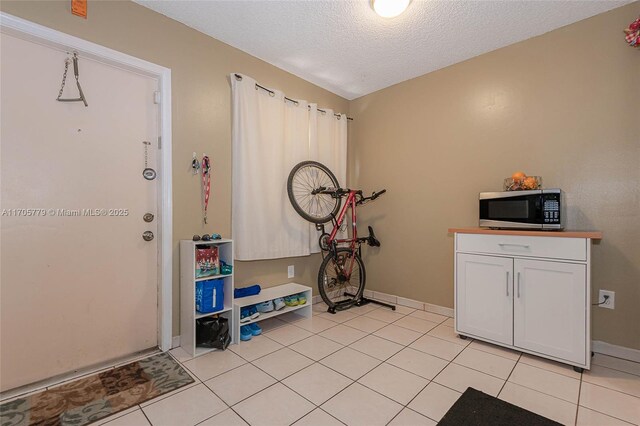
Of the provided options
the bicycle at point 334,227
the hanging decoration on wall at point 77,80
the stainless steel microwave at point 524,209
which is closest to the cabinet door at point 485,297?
the stainless steel microwave at point 524,209

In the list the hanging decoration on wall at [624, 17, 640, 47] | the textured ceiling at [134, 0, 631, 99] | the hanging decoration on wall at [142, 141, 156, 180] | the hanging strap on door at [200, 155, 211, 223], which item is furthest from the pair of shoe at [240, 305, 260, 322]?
the hanging decoration on wall at [624, 17, 640, 47]

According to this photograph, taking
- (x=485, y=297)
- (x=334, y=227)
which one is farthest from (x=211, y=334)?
(x=485, y=297)

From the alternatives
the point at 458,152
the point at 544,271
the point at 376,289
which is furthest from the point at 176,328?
the point at 458,152

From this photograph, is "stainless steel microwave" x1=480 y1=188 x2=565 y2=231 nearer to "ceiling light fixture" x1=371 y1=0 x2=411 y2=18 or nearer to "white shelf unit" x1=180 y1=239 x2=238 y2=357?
"ceiling light fixture" x1=371 y1=0 x2=411 y2=18

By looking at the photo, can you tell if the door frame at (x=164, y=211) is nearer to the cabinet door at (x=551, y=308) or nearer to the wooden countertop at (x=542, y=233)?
the wooden countertop at (x=542, y=233)

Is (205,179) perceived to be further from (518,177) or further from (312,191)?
(518,177)

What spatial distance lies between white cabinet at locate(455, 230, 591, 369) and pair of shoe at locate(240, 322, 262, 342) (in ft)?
5.57

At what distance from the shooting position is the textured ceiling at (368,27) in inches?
84.1

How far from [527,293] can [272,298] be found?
6.59ft

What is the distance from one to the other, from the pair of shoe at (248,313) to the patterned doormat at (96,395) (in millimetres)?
600

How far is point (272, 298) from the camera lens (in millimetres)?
2639

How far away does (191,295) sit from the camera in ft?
7.08

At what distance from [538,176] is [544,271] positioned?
877 millimetres

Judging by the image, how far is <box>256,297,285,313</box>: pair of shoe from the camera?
267 cm
